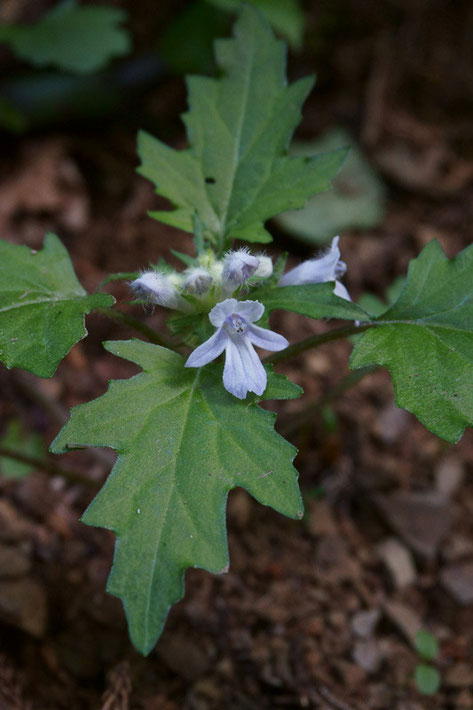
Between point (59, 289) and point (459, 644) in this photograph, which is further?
point (459, 644)

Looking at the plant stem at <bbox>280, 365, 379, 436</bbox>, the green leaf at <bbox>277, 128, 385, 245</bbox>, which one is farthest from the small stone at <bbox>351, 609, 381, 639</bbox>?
the green leaf at <bbox>277, 128, 385, 245</bbox>

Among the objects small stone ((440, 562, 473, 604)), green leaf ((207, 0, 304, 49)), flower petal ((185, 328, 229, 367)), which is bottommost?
small stone ((440, 562, 473, 604))

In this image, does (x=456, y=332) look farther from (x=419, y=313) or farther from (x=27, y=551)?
(x=27, y=551)

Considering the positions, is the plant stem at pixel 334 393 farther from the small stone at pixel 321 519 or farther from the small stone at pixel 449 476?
the small stone at pixel 449 476

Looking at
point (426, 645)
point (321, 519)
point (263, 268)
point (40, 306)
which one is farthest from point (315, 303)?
point (426, 645)

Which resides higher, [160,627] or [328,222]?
[160,627]

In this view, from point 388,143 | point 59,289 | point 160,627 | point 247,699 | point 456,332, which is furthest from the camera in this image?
point 388,143

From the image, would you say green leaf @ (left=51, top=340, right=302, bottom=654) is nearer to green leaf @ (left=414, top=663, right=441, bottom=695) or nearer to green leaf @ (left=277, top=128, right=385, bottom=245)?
green leaf @ (left=414, top=663, right=441, bottom=695)

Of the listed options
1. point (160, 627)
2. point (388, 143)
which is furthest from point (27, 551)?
point (388, 143)
